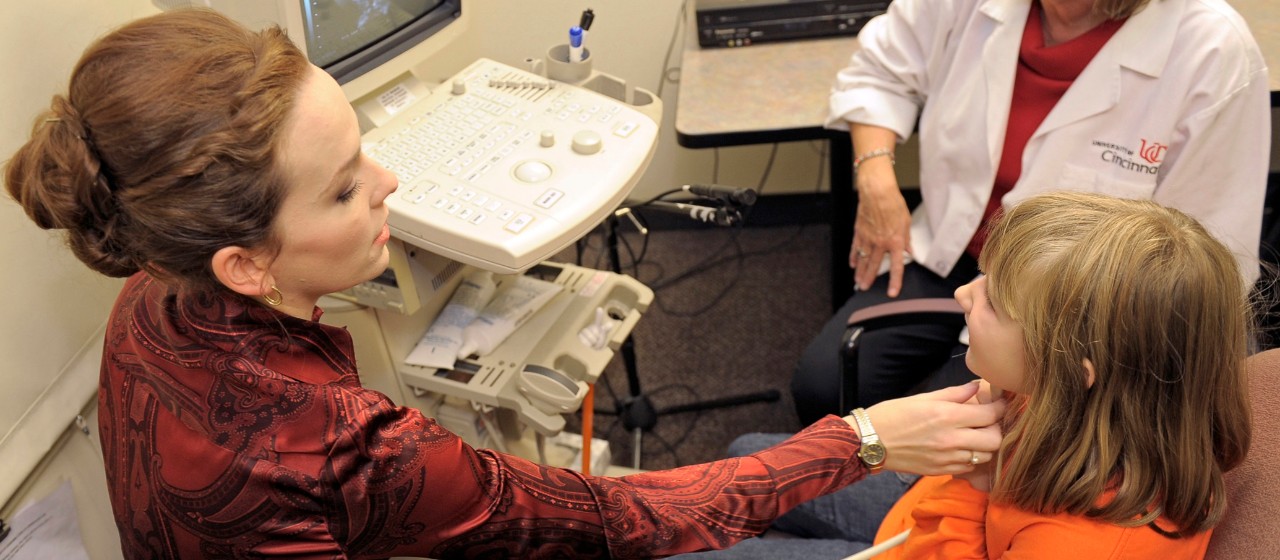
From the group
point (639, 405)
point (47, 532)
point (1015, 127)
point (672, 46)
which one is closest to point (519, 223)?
point (47, 532)

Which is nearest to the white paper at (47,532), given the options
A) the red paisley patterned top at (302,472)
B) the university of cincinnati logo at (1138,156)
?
the red paisley patterned top at (302,472)

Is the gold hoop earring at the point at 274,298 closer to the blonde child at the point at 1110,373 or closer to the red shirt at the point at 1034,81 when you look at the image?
the blonde child at the point at 1110,373

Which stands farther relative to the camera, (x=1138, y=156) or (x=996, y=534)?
(x=1138, y=156)

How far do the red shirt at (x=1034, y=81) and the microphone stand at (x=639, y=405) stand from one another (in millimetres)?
Answer: 695

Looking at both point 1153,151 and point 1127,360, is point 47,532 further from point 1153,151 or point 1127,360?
point 1153,151

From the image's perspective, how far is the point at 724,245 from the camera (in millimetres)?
2648

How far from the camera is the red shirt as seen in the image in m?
1.40

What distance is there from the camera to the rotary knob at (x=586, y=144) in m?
1.31

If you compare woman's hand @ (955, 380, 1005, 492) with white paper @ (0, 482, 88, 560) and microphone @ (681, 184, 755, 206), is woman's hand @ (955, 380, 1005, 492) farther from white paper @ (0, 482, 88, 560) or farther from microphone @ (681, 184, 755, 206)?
white paper @ (0, 482, 88, 560)

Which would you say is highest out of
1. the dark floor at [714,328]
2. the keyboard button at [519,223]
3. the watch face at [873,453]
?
the keyboard button at [519,223]

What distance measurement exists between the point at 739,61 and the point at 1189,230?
1.13 m

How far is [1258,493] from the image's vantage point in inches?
34.9

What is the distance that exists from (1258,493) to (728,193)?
31.2 inches

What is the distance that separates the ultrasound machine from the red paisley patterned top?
28 centimetres
